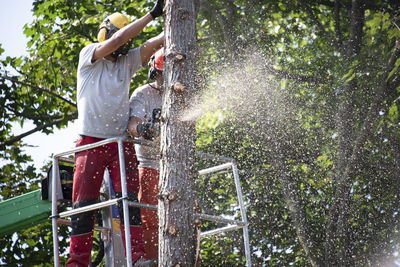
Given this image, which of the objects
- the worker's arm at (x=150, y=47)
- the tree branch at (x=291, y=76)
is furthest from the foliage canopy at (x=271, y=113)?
the worker's arm at (x=150, y=47)

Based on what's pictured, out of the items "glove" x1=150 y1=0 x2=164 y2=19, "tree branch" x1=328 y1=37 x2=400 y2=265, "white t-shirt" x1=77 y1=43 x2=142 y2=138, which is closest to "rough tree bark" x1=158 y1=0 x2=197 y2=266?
"glove" x1=150 y1=0 x2=164 y2=19

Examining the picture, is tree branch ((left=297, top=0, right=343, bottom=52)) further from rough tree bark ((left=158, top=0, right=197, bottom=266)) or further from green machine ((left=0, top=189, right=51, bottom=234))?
green machine ((left=0, top=189, right=51, bottom=234))

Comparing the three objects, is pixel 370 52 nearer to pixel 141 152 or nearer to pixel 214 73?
pixel 214 73

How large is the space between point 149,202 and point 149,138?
24.0 inches

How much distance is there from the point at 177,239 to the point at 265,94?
5.98 m

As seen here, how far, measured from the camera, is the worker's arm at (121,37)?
383cm

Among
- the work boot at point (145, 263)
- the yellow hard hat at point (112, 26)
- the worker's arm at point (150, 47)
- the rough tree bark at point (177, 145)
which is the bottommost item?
the work boot at point (145, 263)

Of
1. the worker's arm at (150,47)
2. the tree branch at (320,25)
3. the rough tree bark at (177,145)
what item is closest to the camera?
the rough tree bark at (177,145)

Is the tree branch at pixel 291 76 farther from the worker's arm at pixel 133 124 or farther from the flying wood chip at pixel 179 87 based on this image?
the flying wood chip at pixel 179 87

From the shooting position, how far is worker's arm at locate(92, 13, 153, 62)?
151 inches

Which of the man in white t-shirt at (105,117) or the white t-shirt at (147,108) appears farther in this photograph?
the white t-shirt at (147,108)

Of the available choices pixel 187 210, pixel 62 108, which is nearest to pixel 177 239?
pixel 187 210

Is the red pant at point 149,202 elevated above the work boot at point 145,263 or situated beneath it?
elevated above

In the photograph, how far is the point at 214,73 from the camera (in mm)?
9930
